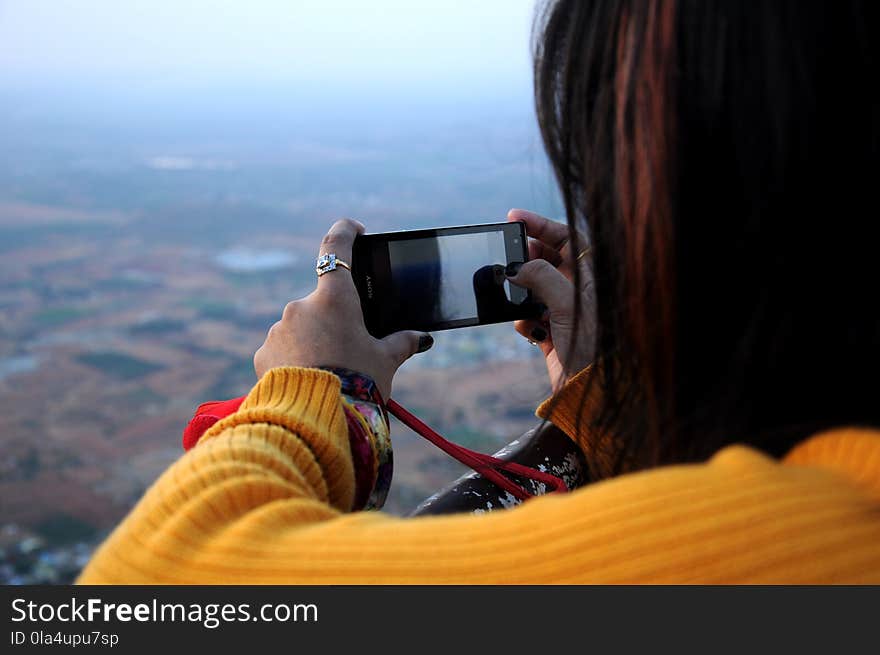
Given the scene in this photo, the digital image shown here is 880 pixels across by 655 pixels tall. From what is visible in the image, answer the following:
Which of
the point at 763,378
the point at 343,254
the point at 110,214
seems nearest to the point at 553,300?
the point at 343,254

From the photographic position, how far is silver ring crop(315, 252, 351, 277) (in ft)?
2.48

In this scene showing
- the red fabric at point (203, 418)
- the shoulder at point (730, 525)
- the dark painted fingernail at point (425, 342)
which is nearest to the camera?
the shoulder at point (730, 525)

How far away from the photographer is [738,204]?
0.42m

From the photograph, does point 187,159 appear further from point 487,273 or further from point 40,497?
point 487,273

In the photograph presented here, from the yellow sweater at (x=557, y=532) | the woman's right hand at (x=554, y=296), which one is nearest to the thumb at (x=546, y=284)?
the woman's right hand at (x=554, y=296)

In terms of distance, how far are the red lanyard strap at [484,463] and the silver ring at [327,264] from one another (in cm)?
15

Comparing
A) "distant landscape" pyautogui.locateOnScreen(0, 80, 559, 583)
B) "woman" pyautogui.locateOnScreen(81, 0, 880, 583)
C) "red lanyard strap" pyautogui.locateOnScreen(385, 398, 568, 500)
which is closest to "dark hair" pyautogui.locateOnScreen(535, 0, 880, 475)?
"woman" pyautogui.locateOnScreen(81, 0, 880, 583)

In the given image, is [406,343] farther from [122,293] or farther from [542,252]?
[122,293]

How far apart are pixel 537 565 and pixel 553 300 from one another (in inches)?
19.6

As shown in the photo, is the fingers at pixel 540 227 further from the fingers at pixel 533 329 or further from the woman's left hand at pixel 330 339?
the woman's left hand at pixel 330 339

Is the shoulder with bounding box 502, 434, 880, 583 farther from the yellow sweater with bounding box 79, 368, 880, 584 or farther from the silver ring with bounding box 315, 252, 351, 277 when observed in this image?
the silver ring with bounding box 315, 252, 351, 277

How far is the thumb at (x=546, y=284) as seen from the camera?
84 centimetres

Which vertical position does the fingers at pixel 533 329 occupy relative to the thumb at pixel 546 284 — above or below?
below

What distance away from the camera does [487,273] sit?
35.6 inches
